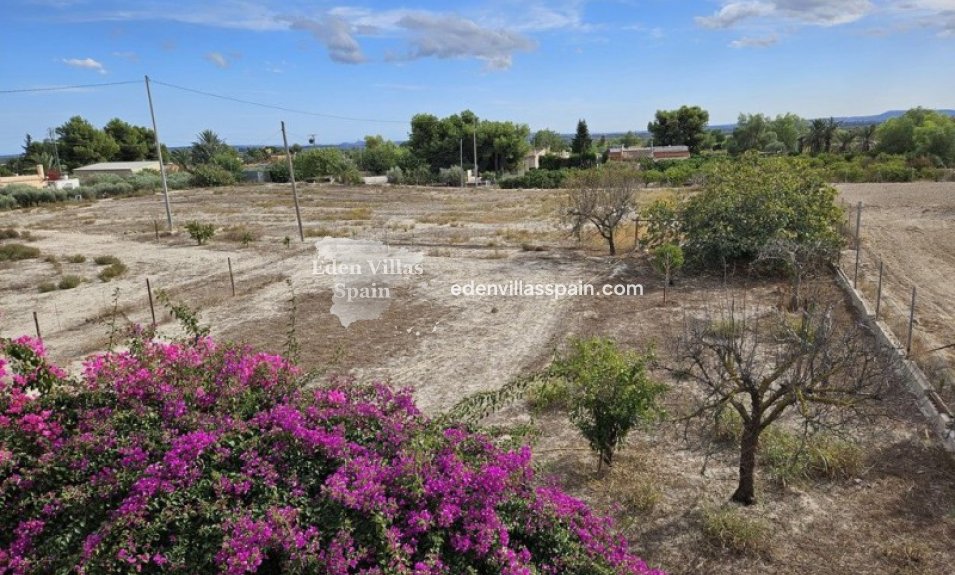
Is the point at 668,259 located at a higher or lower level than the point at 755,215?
lower

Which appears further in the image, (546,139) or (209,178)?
(546,139)

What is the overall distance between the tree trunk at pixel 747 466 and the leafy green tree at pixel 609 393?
0.79 metres

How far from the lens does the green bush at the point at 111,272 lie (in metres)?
16.4

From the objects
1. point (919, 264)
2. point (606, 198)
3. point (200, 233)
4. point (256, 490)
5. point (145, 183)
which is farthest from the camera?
point (145, 183)

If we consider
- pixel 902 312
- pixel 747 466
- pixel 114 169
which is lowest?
pixel 902 312

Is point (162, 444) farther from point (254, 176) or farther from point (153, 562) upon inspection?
point (254, 176)

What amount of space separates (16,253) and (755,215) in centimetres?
2325

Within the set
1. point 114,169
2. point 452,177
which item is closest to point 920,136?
point 452,177

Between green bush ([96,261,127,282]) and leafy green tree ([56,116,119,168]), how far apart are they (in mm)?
62103

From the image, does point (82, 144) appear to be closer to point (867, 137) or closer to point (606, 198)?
point (606, 198)

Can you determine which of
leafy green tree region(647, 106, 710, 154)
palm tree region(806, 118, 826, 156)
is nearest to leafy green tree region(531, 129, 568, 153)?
leafy green tree region(647, 106, 710, 154)

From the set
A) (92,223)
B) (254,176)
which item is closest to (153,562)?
(92,223)

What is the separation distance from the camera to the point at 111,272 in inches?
657

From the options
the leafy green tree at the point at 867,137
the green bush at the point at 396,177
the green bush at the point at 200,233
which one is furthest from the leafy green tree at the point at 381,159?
the leafy green tree at the point at 867,137
